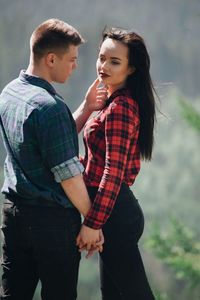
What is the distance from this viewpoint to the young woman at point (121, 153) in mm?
2246

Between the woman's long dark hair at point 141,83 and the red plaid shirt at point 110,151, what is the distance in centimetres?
4

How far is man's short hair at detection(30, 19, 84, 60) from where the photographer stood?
2.19 metres

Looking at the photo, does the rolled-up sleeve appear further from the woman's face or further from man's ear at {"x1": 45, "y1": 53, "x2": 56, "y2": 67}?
the woman's face

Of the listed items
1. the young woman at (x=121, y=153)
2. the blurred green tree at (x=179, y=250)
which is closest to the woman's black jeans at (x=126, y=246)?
the young woman at (x=121, y=153)

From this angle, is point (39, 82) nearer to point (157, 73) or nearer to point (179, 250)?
point (179, 250)

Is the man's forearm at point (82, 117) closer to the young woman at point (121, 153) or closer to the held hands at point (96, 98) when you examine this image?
the held hands at point (96, 98)

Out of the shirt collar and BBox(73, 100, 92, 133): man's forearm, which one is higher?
the shirt collar

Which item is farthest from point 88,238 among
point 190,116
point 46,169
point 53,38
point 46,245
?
point 190,116

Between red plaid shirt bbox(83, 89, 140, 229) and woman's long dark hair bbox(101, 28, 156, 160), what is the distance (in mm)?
40

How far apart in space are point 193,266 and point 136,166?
325 centimetres

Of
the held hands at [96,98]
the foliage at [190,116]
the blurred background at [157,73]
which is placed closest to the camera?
the held hands at [96,98]

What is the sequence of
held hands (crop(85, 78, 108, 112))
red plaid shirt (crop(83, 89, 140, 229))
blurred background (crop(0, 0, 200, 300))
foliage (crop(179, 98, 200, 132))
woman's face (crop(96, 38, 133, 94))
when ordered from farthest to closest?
1. blurred background (crop(0, 0, 200, 300))
2. foliage (crop(179, 98, 200, 132))
3. held hands (crop(85, 78, 108, 112))
4. woman's face (crop(96, 38, 133, 94))
5. red plaid shirt (crop(83, 89, 140, 229))

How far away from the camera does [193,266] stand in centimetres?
550

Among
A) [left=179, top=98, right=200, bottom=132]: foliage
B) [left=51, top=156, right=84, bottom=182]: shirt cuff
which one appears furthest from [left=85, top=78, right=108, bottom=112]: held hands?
[left=179, top=98, right=200, bottom=132]: foliage
